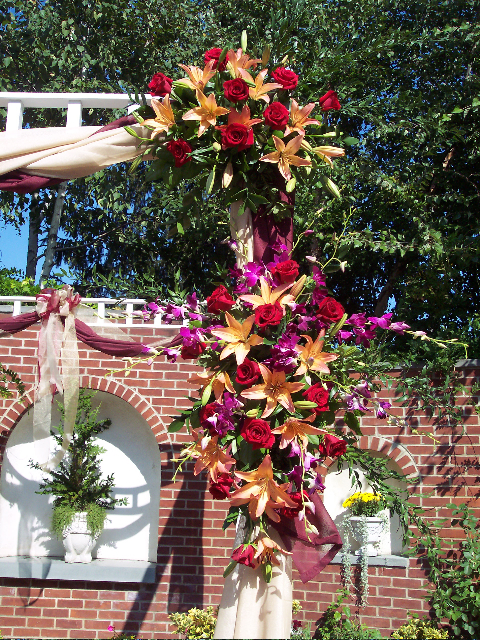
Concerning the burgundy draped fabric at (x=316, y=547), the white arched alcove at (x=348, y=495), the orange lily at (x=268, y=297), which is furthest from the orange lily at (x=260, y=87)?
the white arched alcove at (x=348, y=495)

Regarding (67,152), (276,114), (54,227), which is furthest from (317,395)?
(54,227)

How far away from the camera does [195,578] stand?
3.89 meters

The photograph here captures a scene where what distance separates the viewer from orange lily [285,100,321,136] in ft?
6.29

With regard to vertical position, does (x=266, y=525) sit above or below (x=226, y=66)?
below

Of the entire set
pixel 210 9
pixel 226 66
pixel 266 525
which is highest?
pixel 210 9

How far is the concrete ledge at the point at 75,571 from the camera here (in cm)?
391

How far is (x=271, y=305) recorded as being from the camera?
1636 mm

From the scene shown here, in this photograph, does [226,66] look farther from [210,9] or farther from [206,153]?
[210,9]

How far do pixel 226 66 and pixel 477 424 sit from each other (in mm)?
2892

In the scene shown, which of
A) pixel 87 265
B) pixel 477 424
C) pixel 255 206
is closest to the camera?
pixel 255 206

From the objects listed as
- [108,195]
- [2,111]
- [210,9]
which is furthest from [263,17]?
[2,111]

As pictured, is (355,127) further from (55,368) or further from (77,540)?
(77,540)

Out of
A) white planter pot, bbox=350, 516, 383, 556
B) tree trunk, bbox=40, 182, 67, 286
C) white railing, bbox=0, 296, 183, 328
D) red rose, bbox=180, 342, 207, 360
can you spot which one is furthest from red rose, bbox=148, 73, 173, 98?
tree trunk, bbox=40, 182, 67, 286

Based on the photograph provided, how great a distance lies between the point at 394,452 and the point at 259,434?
2.62 m
